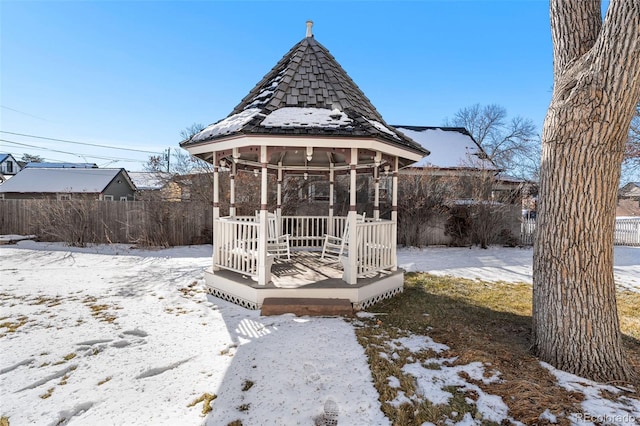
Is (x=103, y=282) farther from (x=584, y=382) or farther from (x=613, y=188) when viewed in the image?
(x=613, y=188)

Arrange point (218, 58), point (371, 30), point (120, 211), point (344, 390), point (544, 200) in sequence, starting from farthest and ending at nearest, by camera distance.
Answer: point (120, 211) → point (218, 58) → point (371, 30) → point (544, 200) → point (344, 390)

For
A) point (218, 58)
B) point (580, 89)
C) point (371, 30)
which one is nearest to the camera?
point (580, 89)

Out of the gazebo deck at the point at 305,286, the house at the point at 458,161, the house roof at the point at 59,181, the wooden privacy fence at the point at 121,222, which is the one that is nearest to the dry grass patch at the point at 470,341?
the gazebo deck at the point at 305,286

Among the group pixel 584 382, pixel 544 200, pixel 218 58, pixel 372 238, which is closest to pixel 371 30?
pixel 218 58

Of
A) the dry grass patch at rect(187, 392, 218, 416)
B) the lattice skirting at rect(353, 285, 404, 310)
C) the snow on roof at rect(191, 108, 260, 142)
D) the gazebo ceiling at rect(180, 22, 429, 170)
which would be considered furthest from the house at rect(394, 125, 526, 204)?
the dry grass patch at rect(187, 392, 218, 416)

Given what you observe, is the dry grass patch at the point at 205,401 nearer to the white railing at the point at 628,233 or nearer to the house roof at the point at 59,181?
the white railing at the point at 628,233

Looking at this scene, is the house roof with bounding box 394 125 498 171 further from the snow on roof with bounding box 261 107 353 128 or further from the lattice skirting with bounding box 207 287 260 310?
the lattice skirting with bounding box 207 287 260 310

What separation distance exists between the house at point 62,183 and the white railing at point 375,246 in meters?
20.7

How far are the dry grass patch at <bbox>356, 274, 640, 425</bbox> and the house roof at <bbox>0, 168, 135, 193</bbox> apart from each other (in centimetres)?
2258

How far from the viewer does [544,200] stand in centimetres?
320

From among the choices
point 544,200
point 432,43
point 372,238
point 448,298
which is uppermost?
point 432,43

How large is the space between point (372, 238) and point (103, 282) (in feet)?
19.0

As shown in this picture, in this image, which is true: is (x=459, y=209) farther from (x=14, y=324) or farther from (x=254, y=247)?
(x=14, y=324)

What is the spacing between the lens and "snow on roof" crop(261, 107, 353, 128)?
4.72m
